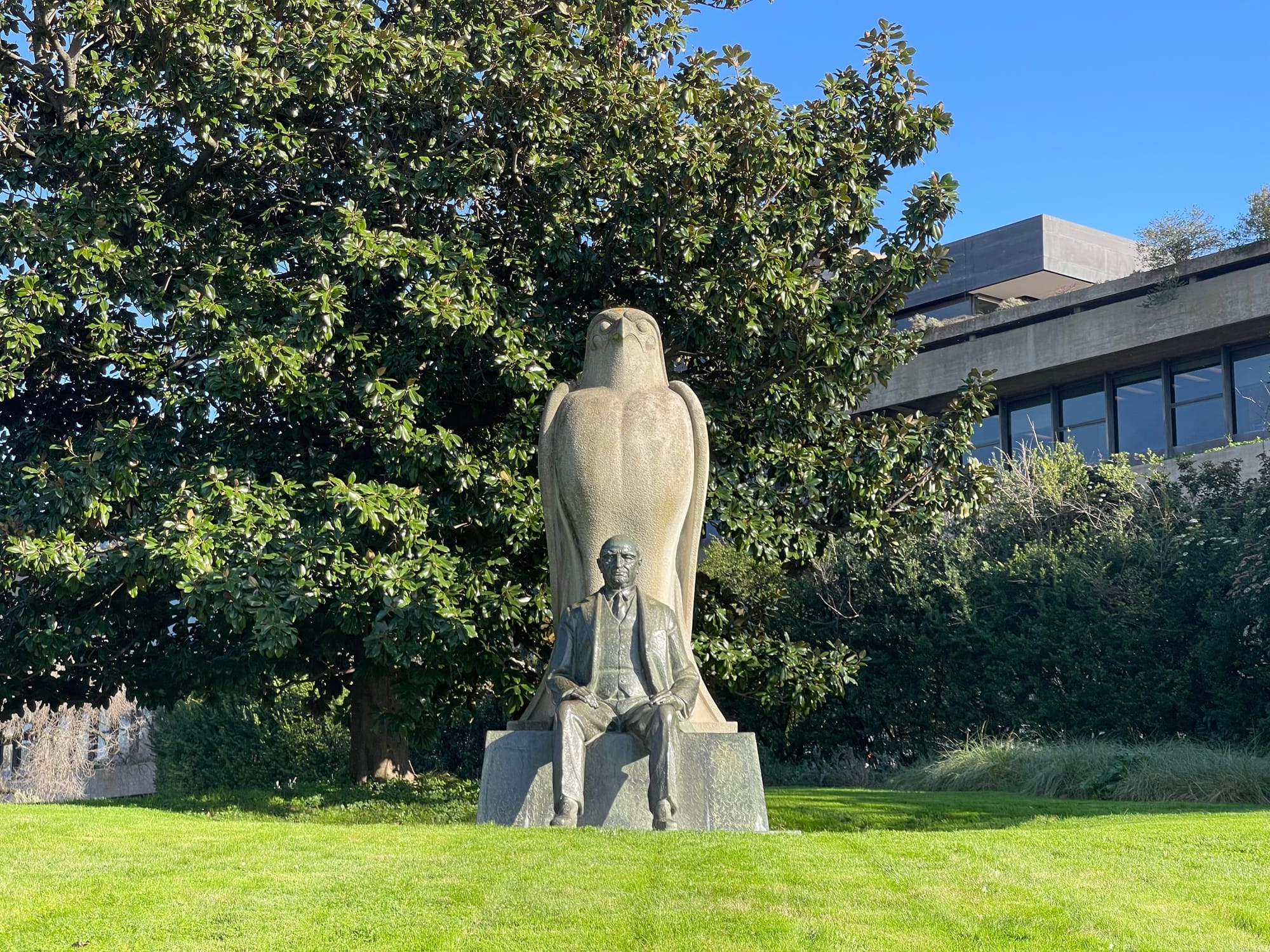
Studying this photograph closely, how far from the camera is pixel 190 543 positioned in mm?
12984

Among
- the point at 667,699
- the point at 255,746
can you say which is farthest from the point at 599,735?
the point at 255,746

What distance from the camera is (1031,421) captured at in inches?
1387

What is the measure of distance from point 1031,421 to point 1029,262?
23.2 ft

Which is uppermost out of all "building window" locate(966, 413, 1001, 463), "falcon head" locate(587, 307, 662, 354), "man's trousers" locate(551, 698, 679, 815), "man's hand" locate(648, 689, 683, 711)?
"building window" locate(966, 413, 1001, 463)

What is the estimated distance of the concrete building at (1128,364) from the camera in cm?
3027

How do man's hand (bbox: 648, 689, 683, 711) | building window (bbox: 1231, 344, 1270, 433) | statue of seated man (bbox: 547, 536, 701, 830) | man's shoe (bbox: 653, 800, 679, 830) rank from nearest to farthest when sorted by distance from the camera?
man's shoe (bbox: 653, 800, 679, 830)
statue of seated man (bbox: 547, 536, 701, 830)
man's hand (bbox: 648, 689, 683, 711)
building window (bbox: 1231, 344, 1270, 433)

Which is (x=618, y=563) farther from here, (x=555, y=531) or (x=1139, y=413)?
(x=1139, y=413)

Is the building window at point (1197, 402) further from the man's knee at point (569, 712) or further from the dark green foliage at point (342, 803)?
the man's knee at point (569, 712)

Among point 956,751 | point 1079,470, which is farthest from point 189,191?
→ point 1079,470

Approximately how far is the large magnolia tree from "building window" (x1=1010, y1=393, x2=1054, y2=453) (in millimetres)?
18493

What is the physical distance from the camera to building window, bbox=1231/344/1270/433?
3080cm

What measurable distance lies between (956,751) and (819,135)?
30.9 feet

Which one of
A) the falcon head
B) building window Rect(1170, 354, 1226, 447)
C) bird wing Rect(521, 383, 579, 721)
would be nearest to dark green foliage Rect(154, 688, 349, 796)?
bird wing Rect(521, 383, 579, 721)

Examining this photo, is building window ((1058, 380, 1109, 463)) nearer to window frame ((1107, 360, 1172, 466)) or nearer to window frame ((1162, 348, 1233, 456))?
window frame ((1107, 360, 1172, 466))
